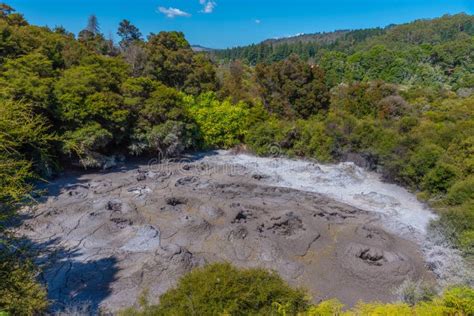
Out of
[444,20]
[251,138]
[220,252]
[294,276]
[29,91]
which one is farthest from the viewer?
[444,20]

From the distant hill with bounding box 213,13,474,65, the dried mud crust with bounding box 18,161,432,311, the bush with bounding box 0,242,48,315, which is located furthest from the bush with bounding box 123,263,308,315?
the distant hill with bounding box 213,13,474,65

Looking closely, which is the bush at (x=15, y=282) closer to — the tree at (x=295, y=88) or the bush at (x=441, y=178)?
the bush at (x=441, y=178)

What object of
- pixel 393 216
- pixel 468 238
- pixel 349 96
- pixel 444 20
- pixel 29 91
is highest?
pixel 444 20

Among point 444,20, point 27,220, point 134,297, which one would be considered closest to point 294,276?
point 134,297

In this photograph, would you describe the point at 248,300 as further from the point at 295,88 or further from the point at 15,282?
the point at 295,88

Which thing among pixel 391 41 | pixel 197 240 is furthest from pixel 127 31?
pixel 391 41

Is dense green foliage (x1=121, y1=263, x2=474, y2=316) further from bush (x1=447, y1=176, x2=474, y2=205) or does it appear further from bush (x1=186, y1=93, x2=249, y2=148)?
bush (x1=186, y1=93, x2=249, y2=148)

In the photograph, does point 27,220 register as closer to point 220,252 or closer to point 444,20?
point 220,252
